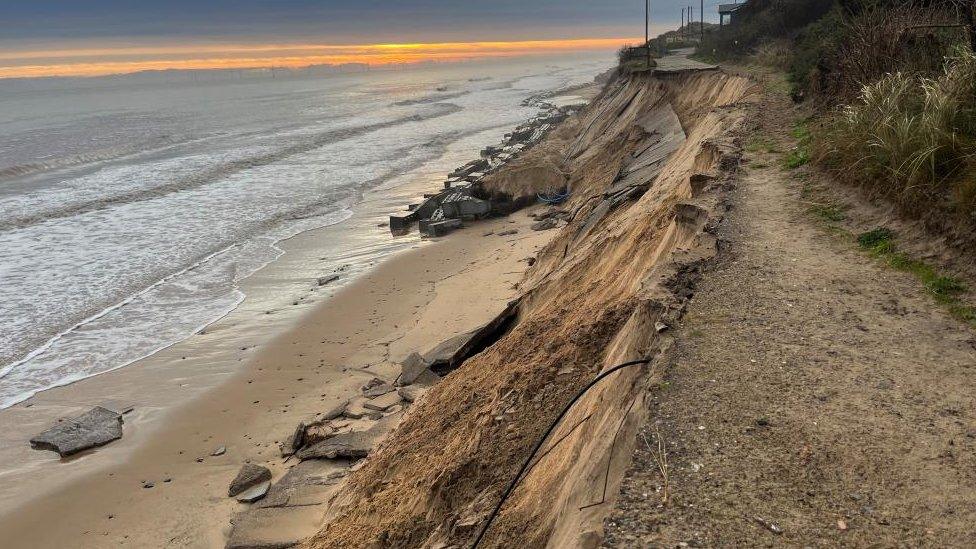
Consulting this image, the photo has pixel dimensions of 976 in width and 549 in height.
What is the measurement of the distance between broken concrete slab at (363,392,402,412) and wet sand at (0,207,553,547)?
686mm

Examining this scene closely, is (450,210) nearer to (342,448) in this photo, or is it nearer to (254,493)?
(342,448)

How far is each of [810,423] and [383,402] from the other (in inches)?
234

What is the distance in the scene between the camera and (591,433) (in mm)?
4379

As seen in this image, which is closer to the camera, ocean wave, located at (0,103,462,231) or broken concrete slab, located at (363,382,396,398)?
broken concrete slab, located at (363,382,396,398)

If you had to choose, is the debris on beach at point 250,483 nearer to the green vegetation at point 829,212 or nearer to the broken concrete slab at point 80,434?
the broken concrete slab at point 80,434

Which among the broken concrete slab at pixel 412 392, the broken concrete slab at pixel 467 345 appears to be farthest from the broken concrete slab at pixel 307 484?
the broken concrete slab at pixel 467 345

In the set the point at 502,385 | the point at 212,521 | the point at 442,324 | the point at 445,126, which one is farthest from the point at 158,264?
the point at 445,126

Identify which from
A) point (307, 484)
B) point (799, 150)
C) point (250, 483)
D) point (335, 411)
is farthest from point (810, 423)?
point (799, 150)

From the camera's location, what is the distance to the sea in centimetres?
1295

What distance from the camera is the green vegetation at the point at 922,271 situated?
5.66m

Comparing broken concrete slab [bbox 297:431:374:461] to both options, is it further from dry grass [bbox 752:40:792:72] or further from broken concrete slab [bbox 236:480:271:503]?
dry grass [bbox 752:40:792:72]

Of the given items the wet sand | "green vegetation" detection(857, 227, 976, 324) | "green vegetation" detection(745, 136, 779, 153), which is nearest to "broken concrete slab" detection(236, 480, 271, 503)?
the wet sand

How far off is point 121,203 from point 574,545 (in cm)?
2663

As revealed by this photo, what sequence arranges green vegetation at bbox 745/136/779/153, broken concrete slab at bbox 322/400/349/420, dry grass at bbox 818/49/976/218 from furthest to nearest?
green vegetation at bbox 745/136/779/153 → broken concrete slab at bbox 322/400/349/420 → dry grass at bbox 818/49/976/218
